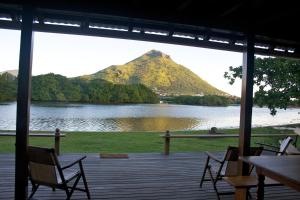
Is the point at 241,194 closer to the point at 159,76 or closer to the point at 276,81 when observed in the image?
the point at 276,81

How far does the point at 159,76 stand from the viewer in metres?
28.1

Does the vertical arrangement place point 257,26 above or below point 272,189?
above

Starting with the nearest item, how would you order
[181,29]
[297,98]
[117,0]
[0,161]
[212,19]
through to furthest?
[117,0], [212,19], [181,29], [0,161], [297,98]

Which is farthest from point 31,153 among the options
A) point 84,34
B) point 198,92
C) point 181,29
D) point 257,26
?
point 198,92

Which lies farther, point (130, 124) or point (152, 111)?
point (152, 111)

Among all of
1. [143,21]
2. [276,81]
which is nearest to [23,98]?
[143,21]

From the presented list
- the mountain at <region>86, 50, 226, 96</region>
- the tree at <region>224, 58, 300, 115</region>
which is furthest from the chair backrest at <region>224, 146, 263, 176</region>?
the mountain at <region>86, 50, 226, 96</region>

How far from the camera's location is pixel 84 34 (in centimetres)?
393

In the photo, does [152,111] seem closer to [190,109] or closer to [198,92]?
[190,109]

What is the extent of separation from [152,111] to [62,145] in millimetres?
10113

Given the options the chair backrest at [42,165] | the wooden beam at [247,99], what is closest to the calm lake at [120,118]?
the chair backrest at [42,165]

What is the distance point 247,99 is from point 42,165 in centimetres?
271

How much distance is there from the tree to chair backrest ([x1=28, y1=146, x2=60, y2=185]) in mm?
7558

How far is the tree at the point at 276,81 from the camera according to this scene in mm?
9336
